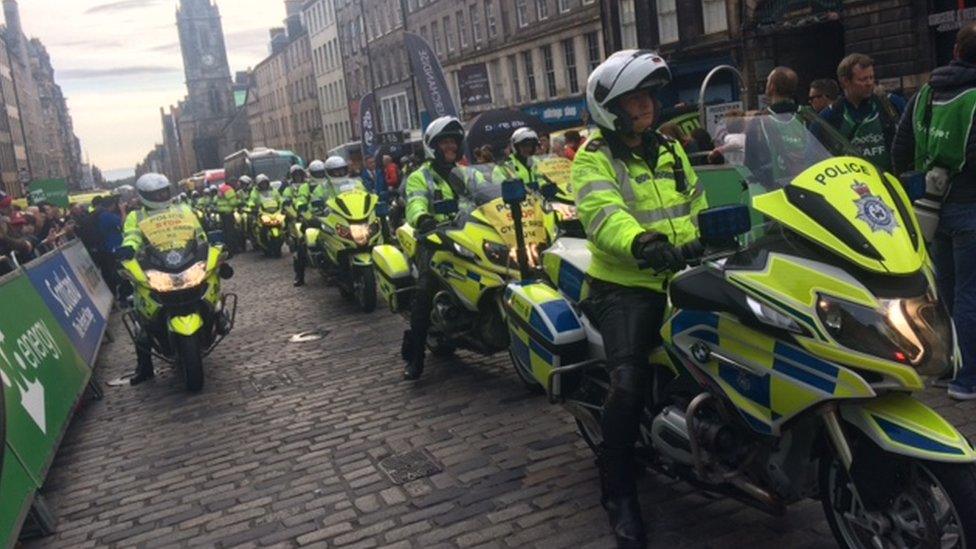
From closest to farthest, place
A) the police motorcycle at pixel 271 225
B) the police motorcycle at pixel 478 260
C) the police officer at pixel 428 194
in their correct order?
the police motorcycle at pixel 478 260
the police officer at pixel 428 194
the police motorcycle at pixel 271 225

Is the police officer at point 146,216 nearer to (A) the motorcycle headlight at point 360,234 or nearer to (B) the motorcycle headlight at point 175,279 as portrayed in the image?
(B) the motorcycle headlight at point 175,279

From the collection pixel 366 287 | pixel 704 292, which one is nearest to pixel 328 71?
pixel 366 287

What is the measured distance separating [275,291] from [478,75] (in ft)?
56.3

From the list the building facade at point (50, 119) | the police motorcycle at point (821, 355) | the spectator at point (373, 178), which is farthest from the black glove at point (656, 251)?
the building facade at point (50, 119)

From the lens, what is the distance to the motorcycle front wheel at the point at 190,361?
28.1 feet

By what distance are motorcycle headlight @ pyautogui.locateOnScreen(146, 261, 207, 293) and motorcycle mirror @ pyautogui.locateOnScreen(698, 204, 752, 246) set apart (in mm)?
6372

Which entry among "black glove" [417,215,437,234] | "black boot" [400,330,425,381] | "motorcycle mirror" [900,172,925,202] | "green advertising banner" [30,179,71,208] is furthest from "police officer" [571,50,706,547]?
"green advertising banner" [30,179,71,208]

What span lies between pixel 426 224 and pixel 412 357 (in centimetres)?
112

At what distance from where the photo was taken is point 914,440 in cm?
310

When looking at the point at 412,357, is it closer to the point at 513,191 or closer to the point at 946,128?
the point at 513,191

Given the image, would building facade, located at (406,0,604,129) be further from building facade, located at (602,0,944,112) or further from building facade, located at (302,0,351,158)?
building facade, located at (302,0,351,158)

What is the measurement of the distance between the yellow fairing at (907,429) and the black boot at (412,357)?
16.1ft

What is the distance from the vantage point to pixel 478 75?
31.4 m

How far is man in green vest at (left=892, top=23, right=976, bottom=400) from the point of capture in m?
5.51
